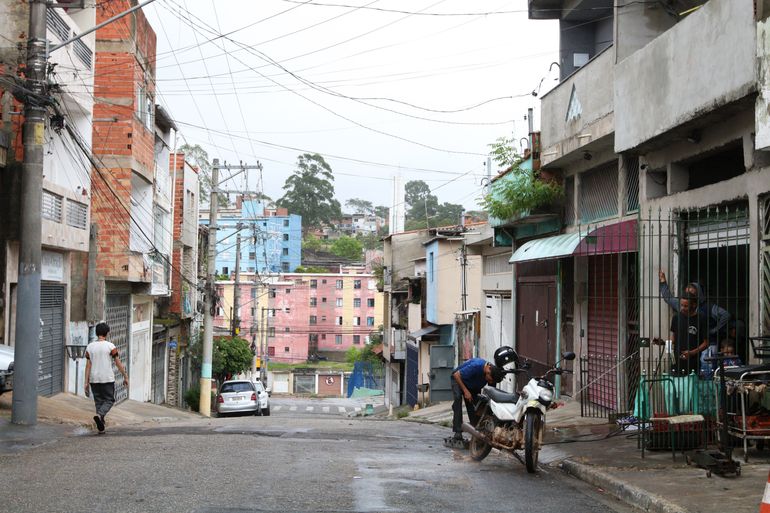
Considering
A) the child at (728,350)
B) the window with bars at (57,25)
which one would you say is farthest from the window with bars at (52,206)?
the child at (728,350)

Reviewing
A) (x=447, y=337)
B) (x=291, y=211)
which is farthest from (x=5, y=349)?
(x=291, y=211)

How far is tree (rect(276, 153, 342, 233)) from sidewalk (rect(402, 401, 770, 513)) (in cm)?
8879

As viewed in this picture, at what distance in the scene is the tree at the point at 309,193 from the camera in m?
100

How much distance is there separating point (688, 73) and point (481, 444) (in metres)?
5.44

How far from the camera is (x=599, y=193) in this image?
16516 mm

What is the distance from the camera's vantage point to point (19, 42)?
17.9 metres

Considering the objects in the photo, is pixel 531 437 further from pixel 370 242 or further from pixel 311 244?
pixel 370 242

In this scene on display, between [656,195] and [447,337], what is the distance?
77.4ft

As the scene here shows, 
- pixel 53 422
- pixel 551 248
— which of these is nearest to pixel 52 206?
pixel 53 422

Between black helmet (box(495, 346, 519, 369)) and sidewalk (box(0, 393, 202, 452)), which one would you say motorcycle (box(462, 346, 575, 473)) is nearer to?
black helmet (box(495, 346, 519, 369))

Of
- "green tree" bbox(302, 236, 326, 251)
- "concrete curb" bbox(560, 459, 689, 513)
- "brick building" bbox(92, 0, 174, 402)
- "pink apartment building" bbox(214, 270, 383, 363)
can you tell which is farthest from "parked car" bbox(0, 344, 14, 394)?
"green tree" bbox(302, 236, 326, 251)

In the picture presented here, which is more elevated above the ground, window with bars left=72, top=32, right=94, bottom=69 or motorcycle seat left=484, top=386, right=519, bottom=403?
window with bars left=72, top=32, right=94, bottom=69

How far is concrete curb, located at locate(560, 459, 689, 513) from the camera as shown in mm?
7297

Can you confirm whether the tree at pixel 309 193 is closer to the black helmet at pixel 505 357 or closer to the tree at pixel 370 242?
the tree at pixel 370 242
